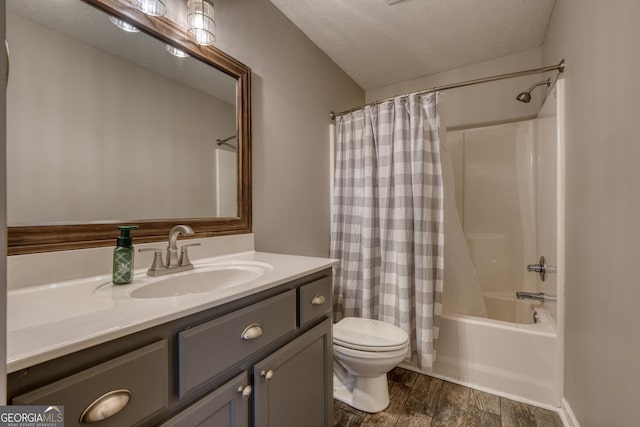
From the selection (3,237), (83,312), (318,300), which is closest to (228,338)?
(83,312)

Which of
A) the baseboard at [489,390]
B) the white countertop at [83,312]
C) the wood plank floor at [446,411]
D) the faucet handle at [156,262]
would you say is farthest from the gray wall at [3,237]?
the baseboard at [489,390]

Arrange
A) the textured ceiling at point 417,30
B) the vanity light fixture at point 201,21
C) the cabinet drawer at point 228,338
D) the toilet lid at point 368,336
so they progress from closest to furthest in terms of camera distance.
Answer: the cabinet drawer at point 228,338 < the vanity light fixture at point 201,21 < the toilet lid at point 368,336 < the textured ceiling at point 417,30

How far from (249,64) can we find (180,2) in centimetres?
41

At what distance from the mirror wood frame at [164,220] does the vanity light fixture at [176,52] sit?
0.02 m

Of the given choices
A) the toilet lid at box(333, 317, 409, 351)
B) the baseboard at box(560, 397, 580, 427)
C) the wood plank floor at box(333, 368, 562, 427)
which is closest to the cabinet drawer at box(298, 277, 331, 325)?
the toilet lid at box(333, 317, 409, 351)

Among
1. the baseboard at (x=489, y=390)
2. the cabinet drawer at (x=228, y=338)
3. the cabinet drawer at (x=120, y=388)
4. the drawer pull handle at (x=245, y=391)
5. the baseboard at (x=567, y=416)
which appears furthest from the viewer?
the baseboard at (x=489, y=390)

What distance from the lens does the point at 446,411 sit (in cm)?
157

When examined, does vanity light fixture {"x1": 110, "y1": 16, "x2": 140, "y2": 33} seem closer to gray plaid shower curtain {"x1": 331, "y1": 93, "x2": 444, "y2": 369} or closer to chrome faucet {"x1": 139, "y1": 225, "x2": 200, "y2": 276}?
chrome faucet {"x1": 139, "y1": 225, "x2": 200, "y2": 276}

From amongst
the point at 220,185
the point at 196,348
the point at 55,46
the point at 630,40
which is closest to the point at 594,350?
the point at 630,40

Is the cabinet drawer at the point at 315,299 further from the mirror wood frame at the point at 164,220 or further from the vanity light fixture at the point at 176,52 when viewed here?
the vanity light fixture at the point at 176,52

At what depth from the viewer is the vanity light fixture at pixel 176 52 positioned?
47.5 inches

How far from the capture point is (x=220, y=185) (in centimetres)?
141

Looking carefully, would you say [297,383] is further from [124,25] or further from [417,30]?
[417,30]

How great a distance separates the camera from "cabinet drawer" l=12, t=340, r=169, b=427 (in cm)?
47
